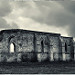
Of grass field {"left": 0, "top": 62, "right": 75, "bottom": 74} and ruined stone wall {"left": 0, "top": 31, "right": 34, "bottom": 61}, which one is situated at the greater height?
ruined stone wall {"left": 0, "top": 31, "right": 34, "bottom": 61}

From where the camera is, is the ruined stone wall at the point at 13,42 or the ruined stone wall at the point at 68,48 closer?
the ruined stone wall at the point at 13,42

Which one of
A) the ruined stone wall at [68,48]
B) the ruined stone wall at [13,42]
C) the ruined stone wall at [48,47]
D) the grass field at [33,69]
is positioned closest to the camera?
the grass field at [33,69]

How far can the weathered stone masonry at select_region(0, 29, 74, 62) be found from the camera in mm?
25344

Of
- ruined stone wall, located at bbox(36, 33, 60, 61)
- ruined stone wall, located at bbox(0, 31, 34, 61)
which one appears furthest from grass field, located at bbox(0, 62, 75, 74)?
ruined stone wall, located at bbox(36, 33, 60, 61)

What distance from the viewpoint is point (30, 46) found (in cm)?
2636

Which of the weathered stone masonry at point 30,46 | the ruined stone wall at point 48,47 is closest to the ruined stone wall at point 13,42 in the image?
the weathered stone masonry at point 30,46

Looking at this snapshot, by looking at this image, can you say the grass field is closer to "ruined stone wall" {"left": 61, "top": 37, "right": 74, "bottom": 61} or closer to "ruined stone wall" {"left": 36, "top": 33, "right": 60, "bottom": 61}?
"ruined stone wall" {"left": 36, "top": 33, "right": 60, "bottom": 61}

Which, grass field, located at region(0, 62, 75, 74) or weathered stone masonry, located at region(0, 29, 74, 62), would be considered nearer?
grass field, located at region(0, 62, 75, 74)

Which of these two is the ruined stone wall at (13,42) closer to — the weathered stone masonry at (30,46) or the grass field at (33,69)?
the weathered stone masonry at (30,46)

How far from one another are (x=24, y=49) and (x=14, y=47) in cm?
147

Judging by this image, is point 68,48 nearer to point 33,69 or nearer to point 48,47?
point 48,47

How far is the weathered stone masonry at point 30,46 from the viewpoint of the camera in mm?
25344

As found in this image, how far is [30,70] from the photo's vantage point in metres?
17.6

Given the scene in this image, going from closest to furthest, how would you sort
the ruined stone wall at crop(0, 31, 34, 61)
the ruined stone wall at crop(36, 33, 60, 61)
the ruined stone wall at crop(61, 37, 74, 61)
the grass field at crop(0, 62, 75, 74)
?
the grass field at crop(0, 62, 75, 74) → the ruined stone wall at crop(0, 31, 34, 61) → the ruined stone wall at crop(36, 33, 60, 61) → the ruined stone wall at crop(61, 37, 74, 61)
